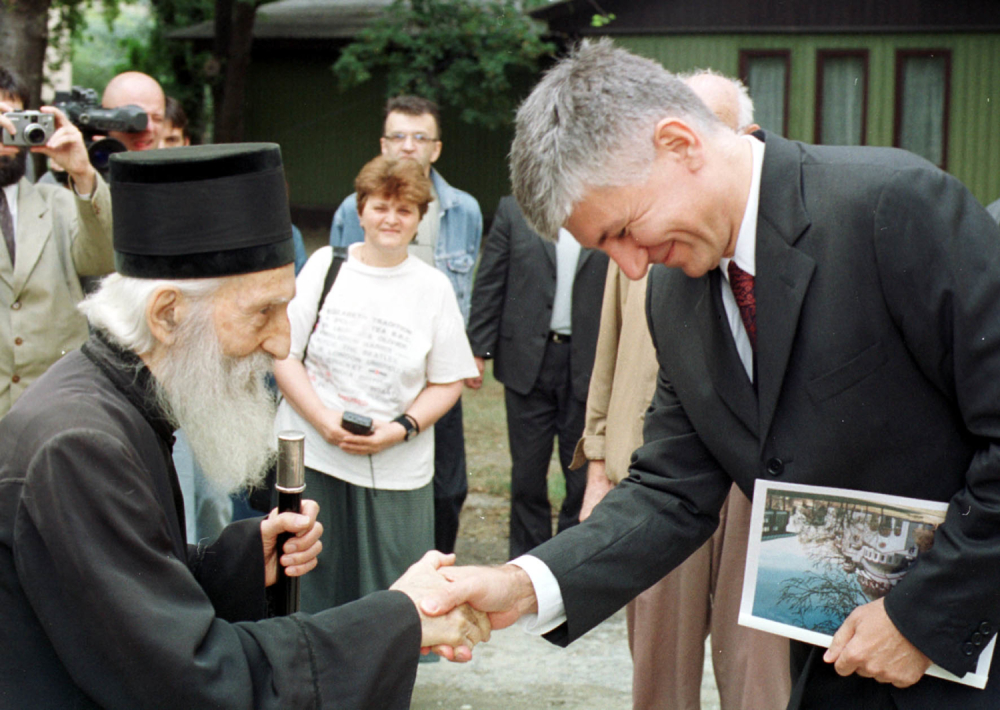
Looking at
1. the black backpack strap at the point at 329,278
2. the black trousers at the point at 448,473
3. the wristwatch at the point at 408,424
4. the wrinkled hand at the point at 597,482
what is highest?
the black backpack strap at the point at 329,278

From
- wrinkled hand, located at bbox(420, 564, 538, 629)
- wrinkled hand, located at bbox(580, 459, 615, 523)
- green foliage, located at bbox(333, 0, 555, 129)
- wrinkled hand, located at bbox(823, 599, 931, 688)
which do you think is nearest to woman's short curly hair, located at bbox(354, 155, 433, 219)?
wrinkled hand, located at bbox(580, 459, 615, 523)

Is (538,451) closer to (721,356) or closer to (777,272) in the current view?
(721,356)

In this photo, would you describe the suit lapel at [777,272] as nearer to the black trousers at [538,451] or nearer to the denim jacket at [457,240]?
the black trousers at [538,451]

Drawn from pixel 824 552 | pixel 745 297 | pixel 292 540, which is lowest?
pixel 292 540

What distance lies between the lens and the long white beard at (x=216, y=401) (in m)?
2.32

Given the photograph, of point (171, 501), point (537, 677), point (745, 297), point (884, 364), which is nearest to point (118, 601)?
point (171, 501)

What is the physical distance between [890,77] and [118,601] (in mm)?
16738

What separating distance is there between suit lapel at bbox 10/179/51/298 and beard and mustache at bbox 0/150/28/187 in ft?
0.12

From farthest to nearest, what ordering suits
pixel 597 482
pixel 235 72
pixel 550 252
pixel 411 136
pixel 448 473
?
pixel 235 72
pixel 411 136
pixel 550 252
pixel 448 473
pixel 597 482

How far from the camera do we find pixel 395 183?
4742 mm

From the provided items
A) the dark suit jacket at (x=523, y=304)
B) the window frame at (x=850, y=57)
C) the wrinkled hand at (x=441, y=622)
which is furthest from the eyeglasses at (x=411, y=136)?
the window frame at (x=850, y=57)

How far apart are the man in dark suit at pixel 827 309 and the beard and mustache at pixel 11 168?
9.44 ft

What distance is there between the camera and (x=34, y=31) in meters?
8.39

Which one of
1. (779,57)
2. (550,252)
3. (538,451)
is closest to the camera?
(550,252)
